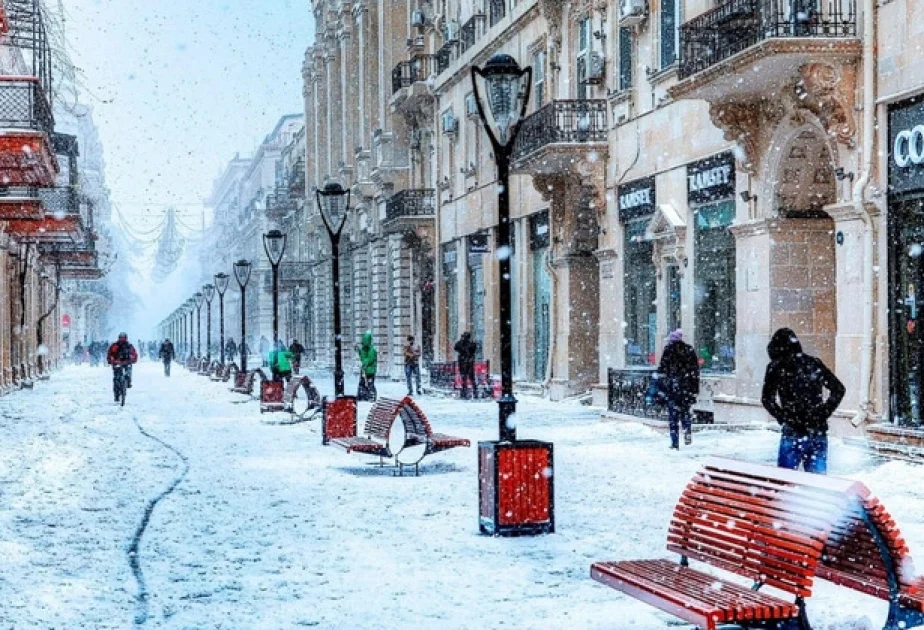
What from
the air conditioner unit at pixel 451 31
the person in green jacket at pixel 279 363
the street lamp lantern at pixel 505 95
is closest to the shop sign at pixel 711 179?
the person in green jacket at pixel 279 363

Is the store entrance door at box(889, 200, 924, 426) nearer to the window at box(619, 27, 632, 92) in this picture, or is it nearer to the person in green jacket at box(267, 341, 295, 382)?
the window at box(619, 27, 632, 92)

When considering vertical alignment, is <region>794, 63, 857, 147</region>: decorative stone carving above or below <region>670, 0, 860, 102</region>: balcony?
below

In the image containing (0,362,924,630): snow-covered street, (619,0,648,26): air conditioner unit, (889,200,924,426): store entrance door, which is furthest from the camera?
(619,0,648,26): air conditioner unit

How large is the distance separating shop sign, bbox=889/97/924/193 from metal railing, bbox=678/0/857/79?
A: 5.06 feet

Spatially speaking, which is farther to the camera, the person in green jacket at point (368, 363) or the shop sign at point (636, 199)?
the person in green jacket at point (368, 363)

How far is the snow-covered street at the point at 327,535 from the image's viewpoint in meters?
A: 7.55

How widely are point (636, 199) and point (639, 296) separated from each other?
1.86 metres

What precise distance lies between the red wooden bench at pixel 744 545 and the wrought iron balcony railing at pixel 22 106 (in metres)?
18.7

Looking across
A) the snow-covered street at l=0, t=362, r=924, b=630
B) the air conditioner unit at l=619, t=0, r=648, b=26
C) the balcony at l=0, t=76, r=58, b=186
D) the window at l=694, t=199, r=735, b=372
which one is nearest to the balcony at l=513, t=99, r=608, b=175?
the air conditioner unit at l=619, t=0, r=648, b=26

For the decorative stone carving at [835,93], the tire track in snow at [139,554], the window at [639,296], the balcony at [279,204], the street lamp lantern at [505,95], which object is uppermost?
the balcony at [279,204]

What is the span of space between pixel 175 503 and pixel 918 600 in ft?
26.9

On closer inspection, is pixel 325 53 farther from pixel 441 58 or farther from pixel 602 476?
pixel 602 476

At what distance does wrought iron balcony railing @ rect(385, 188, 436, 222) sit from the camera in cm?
4291

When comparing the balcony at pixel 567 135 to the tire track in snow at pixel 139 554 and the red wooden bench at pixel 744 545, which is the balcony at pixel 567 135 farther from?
the red wooden bench at pixel 744 545
